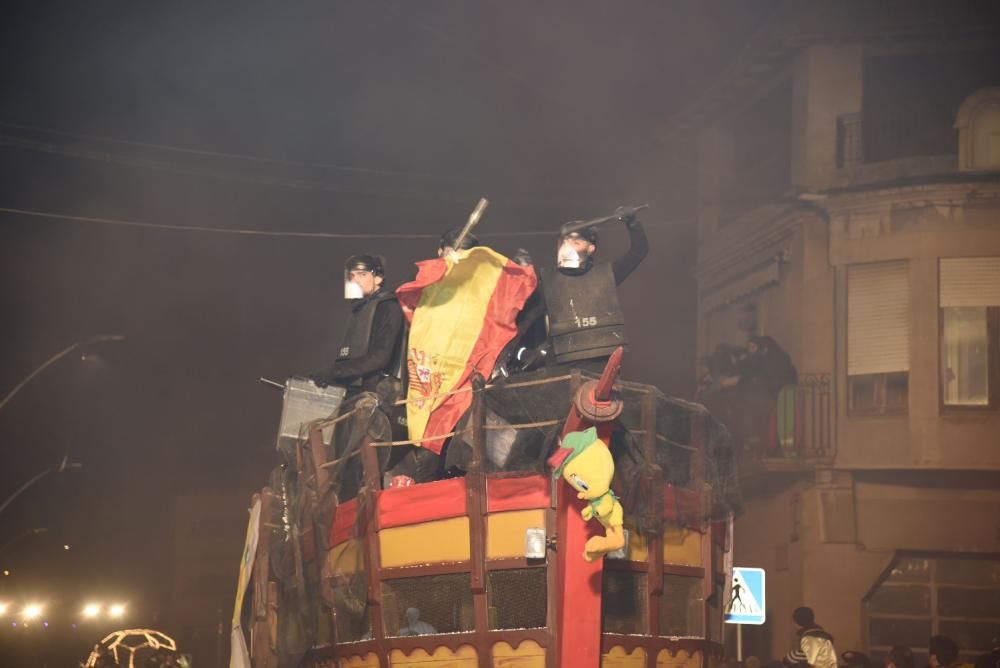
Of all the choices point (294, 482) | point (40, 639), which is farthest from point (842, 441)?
point (40, 639)

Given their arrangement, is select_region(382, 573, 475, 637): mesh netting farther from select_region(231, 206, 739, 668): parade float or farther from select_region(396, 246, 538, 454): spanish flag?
select_region(396, 246, 538, 454): spanish flag

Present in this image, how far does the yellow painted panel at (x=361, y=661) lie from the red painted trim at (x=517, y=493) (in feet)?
4.86

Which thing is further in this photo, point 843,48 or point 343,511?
point 843,48

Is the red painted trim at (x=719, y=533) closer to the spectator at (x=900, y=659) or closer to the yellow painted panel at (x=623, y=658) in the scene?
the yellow painted panel at (x=623, y=658)

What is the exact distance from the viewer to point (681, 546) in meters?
11.8

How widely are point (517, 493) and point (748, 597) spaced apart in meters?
6.55

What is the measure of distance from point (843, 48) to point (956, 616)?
9.41 m

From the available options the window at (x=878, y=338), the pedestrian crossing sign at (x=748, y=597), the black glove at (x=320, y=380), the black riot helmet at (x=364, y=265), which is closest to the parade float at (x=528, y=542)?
the black glove at (x=320, y=380)

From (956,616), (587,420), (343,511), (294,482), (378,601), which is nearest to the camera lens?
(587,420)

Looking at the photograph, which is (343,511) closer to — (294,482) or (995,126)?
(294,482)

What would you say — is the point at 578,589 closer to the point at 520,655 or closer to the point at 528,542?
the point at 528,542

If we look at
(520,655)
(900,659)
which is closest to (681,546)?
(520,655)

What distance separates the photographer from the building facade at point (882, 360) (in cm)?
2367

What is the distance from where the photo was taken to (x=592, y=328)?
11984 mm
